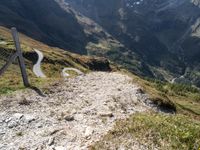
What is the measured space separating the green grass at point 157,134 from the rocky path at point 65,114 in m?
1.02

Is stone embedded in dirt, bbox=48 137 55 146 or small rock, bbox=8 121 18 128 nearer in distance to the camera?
stone embedded in dirt, bbox=48 137 55 146

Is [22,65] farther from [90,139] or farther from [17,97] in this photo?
[90,139]

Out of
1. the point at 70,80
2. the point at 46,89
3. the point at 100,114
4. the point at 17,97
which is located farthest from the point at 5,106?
the point at 70,80

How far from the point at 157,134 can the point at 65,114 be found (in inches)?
315

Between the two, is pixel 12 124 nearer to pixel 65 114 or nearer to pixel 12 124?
pixel 12 124

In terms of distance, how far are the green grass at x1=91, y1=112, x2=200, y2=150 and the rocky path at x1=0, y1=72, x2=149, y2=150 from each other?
1020 millimetres

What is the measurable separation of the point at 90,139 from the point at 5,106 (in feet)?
30.5

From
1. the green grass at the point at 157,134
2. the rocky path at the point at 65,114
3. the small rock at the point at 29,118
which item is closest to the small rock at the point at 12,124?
the rocky path at the point at 65,114

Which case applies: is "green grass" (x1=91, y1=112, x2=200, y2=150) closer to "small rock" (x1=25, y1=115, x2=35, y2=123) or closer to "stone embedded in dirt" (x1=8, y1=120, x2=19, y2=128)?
"small rock" (x1=25, y1=115, x2=35, y2=123)

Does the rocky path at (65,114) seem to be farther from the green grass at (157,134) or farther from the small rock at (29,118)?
the green grass at (157,134)

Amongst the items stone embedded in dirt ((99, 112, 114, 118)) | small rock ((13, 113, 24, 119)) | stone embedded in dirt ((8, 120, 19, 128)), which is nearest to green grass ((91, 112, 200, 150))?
stone embedded in dirt ((99, 112, 114, 118))

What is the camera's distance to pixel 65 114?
87.2 feet

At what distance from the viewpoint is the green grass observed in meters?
20.1

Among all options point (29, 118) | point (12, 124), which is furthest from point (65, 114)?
point (12, 124)
